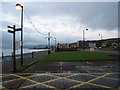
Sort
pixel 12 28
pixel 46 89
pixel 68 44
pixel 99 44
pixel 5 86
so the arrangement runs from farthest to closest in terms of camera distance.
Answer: pixel 68 44 < pixel 99 44 < pixel 12 28 < pixel 5 86 < pixel 46 89

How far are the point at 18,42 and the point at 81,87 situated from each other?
920cm

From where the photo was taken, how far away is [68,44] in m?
181

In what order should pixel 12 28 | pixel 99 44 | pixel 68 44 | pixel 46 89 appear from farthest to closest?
pixel 68 44, pixel 99 44, pixel 12 28, pixel 46 89

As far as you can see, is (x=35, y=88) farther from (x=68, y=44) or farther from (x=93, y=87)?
(x=68, y=44)

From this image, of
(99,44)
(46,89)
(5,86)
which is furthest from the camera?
(99,44)

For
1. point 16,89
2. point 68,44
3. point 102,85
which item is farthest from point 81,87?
point 68,44

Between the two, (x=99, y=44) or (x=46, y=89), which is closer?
(x=46, y=89)

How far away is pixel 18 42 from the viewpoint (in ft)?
60.5

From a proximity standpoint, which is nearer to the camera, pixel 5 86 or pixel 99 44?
pixel 5 86

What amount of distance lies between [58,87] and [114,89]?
8.93 feet

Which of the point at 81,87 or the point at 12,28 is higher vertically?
the point at 12,28

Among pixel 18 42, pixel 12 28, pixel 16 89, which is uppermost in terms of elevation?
pixel 12 28

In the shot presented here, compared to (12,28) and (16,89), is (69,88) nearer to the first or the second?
(16,89)

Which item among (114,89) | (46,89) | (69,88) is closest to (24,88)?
(46,89)
